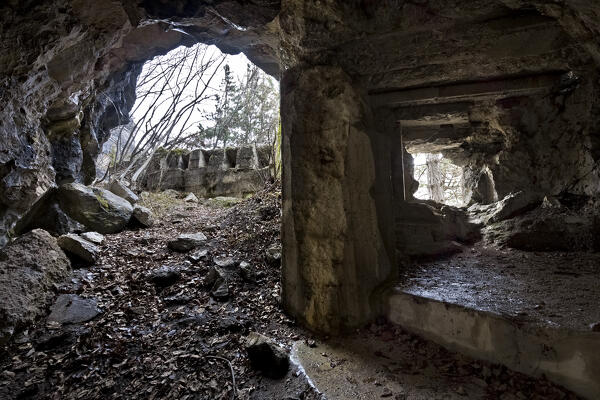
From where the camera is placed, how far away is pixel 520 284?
107 inches

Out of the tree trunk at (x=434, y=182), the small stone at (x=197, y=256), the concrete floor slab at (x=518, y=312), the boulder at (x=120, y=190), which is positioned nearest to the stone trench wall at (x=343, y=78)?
the concrete floor slab at (x=518, y=312)

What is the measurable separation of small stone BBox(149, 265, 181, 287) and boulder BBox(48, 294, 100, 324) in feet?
2.07

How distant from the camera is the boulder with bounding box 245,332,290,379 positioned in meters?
2.33

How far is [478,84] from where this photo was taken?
3219 mm

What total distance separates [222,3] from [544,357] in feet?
12.0

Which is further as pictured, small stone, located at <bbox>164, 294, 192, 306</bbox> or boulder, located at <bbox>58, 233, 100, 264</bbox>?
boulder, located at <bbox>58, 233, 100, 264</bbox>

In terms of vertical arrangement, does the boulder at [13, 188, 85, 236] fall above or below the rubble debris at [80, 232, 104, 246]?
above

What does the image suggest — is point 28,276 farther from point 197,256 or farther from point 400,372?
point 400,372

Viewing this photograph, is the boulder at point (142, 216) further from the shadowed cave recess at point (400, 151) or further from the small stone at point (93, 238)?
the shadowed cave recess at point (400, 151)

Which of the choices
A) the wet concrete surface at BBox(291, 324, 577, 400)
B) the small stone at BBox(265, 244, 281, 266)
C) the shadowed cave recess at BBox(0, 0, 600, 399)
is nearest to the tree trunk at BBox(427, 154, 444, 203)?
the shadowed cave recess at BBox(0, 0, 600, 399)

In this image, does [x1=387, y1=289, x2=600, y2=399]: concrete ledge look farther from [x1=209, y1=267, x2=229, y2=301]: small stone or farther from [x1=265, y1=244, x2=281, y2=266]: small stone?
[x1=209, y1=267, x2=229, y2=301]: small stone

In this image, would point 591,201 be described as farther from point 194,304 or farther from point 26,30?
point 26,30

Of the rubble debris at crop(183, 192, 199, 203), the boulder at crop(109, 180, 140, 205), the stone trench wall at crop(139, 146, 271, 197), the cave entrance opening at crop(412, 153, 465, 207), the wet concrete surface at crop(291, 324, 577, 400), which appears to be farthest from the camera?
the cave entrance opening at crop(412, 153, 465, 207)

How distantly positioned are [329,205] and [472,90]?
6.88 ft
